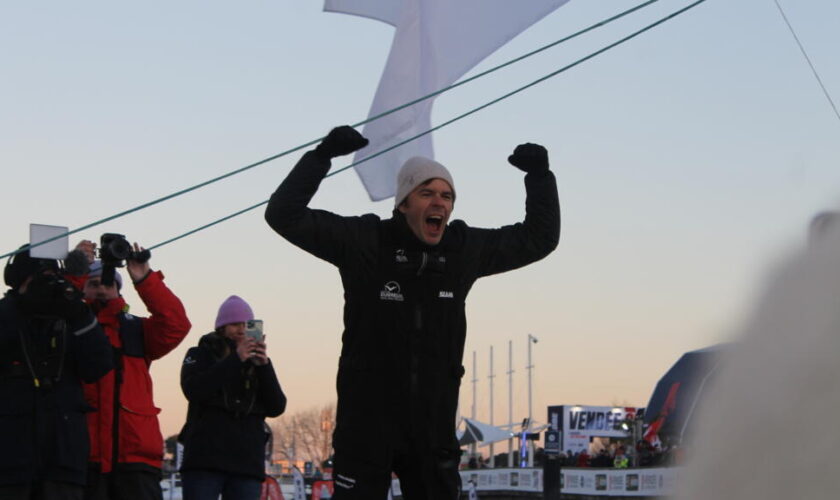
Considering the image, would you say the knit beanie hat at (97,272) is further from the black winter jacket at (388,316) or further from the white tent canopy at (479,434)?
the white tent canopy at (479,434)

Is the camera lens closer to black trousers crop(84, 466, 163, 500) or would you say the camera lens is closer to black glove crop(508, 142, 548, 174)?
black trousers crop(84, 466, 163, 500)

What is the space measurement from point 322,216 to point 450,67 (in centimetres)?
276

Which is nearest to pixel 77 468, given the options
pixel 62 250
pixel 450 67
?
pixel 62 250

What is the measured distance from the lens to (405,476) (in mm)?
4422

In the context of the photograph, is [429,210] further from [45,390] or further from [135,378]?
[135,378]

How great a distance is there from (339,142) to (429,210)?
0.43 meters

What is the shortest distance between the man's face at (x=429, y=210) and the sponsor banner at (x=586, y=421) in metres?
66.2

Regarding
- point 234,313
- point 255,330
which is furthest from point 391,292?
point 234,313

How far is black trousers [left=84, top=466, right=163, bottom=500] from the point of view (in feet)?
19.3

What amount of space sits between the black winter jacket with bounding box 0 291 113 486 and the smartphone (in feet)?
4.27

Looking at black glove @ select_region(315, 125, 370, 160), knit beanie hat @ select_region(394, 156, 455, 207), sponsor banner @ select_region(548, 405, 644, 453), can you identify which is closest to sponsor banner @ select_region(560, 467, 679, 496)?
knit beanie hat @ select_region(394, 156, 455, 207)

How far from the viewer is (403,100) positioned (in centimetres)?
664

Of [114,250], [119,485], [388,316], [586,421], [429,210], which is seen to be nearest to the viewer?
[388,316]

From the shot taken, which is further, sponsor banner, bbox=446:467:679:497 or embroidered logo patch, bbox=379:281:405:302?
sponsor banner, bbox=446:467:679:497
